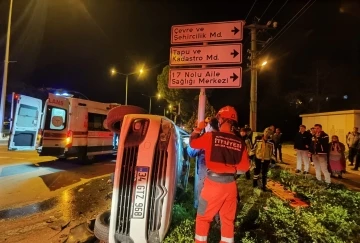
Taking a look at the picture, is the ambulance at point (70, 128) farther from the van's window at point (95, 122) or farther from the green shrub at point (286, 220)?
the green shrub at point (286, 220)

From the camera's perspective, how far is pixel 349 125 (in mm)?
16562

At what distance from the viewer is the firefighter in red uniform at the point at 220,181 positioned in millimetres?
3395

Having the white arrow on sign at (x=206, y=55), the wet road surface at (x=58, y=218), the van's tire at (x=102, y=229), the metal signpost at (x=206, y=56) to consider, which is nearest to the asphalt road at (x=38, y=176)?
the wet road surface at (x=58, y=218)

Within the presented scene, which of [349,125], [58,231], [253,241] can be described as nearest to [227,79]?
[253,241]

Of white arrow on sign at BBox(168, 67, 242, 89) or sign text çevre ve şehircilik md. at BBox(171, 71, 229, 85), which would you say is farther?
sign text çevre ve şehircilik md. at BBox(171, 71, 229, 85)

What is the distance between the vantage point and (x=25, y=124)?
11828 mm

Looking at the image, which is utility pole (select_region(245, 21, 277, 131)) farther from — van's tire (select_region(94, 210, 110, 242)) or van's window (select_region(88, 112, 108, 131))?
van's tire (select_region(94, 210, 110, 242))

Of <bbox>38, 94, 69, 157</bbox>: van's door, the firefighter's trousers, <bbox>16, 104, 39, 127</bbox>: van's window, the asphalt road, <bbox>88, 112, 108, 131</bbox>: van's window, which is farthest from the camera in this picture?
<bbox>88, 112, 108, 131</bbox>: van's window

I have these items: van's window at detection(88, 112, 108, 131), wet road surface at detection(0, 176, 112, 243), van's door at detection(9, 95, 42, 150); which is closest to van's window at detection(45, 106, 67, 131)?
van's door at detection(9, 95, 42, 150)

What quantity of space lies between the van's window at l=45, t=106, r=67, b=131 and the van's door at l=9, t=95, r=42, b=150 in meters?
0.97

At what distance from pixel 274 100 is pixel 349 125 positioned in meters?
16.0

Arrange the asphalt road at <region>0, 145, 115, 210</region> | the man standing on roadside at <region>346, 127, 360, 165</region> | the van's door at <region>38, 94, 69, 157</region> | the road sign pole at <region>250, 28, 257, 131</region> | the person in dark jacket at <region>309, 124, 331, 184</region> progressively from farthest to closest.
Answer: the road sign pole at <region>250, 28, 257, 131</region>
the man standing on roadside at <region>346, 127, 360, 165</region>
the van's door at <region>38, 94, 69, 157</region>
the person in dark jacket at <region>309, 124, 331, 184</region>
the asphalt road at <region>0, 145, 115, 210</region>

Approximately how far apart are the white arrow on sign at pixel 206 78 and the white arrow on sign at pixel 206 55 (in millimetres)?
139

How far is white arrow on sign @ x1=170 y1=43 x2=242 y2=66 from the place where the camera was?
594 centimetres
